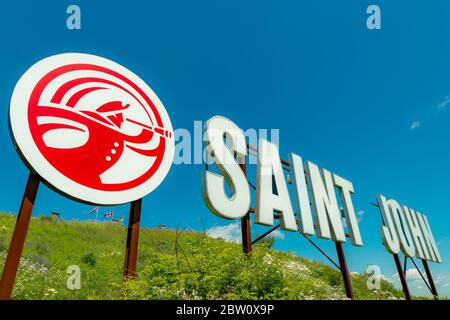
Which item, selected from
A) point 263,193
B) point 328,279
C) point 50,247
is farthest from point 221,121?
point 328,279

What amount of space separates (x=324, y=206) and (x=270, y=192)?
3564mm

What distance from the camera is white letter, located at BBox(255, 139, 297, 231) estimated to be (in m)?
10.0

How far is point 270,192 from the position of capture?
1060 cm

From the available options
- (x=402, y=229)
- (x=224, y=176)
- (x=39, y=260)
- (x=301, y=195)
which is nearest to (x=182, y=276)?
(x=224, y=176)

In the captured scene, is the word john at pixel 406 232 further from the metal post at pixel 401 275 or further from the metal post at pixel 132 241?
the metal post at pixel 132 241

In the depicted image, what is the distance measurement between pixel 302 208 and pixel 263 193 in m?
2.29

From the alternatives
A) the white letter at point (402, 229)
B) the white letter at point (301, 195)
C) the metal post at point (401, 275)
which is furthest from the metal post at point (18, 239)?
the white letter at point (402, 229)

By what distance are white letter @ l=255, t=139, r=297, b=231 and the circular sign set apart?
9.75ft

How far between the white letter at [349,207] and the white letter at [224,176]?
665cm

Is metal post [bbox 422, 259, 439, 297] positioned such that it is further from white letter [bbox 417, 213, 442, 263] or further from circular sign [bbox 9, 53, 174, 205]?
circular sign [bbox 9, 53, 174, 205]
